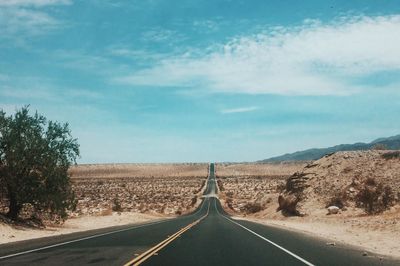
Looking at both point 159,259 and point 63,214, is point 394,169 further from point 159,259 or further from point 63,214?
point 159,259

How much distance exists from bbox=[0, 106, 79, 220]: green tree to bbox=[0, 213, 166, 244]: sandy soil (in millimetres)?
2226

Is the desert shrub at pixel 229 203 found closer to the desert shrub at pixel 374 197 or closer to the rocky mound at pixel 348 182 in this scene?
the rocky mound at pixel 348 182

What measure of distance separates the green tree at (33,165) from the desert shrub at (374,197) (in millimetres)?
24332

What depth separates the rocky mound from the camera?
4288 cm

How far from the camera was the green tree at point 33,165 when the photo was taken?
32750mm

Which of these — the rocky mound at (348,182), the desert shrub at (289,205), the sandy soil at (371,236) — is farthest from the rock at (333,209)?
the sandy soil at (371,236)

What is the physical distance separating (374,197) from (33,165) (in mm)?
27499

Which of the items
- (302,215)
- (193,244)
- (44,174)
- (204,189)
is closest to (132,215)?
(302,215)

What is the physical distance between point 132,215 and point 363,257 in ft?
148

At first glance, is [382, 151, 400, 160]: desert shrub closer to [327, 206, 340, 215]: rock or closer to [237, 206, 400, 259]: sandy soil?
[327, 206, 340, 215]: rock

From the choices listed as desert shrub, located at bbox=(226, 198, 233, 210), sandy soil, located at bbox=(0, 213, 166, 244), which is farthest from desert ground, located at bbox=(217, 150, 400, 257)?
desert shrub, located at bbox=(226, 198, 233, 210)

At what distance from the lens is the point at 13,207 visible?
1305 inches

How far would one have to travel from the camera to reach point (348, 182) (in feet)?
164

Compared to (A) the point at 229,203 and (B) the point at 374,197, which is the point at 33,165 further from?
(A) the point at 229,203
